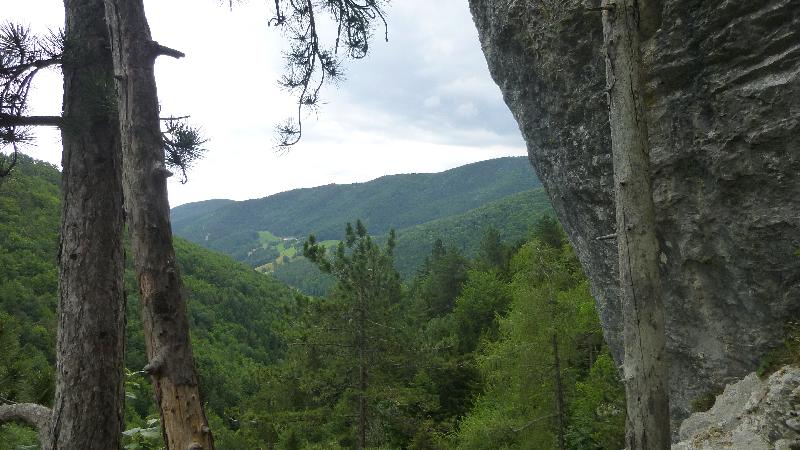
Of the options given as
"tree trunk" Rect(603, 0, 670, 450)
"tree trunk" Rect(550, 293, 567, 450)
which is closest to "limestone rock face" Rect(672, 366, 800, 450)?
"tree trunk" Rect(603, 0, 670, 450)

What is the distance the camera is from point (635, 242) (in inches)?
150

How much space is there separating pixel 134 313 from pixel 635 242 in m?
51.2

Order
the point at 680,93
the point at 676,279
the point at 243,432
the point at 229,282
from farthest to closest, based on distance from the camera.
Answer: the point at 229,282
the point at 243,432
the point at 676,279
the point at 680,93

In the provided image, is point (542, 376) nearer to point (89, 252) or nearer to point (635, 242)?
point (635, 242)

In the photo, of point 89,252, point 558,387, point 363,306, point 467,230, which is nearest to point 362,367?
point 363,306

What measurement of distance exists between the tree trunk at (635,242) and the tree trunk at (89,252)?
3663 millimetres

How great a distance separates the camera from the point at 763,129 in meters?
5.70

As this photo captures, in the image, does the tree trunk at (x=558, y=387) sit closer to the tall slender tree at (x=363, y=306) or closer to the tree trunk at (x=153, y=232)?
the tall slender tree at (x=363, y=306)

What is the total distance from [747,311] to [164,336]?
22.4 feet

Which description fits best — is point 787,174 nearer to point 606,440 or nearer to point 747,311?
point 747,311

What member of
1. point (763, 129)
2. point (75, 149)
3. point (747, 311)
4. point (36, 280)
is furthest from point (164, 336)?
point (36, 280)

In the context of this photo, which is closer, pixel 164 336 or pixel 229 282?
pixel 164 336

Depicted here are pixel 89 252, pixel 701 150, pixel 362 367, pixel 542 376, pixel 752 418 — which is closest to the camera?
pixel 89 252

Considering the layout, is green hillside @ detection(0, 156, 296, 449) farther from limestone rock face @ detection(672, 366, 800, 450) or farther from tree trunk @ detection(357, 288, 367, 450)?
limestone rock face @ detection(672, 366, 800, 450)
